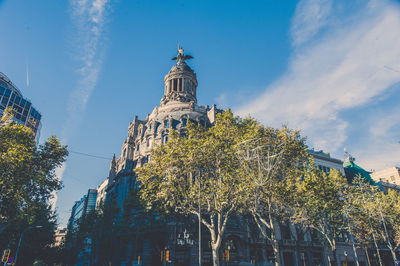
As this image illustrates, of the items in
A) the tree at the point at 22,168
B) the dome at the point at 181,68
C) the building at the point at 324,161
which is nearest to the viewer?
the tree at the point at 22,168

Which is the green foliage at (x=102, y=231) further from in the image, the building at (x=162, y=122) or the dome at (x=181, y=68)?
the dome at (x=181, y=68)

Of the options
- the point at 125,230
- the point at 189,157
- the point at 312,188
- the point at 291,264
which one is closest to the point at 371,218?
the point at 291,264

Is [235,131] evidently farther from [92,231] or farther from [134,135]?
[134,135]

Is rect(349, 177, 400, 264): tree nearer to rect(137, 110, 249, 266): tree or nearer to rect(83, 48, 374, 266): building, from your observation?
rect(83, 48, 374, 266): building

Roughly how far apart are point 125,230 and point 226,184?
19.6 meters

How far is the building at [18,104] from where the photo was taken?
57881mm

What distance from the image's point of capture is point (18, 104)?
201ft

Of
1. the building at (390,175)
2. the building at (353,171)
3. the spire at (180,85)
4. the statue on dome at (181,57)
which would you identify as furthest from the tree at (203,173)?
the building at (390,175)

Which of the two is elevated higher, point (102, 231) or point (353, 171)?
point (353, 171)

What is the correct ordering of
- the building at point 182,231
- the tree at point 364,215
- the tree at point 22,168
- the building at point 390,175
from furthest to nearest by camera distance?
1. the building at point 390,175
2. the tree at point 364,215
3. the building at point 182,231
4. the tree at point 22,168

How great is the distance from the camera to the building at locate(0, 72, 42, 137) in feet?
190

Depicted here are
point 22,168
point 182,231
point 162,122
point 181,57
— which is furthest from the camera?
point 181,57

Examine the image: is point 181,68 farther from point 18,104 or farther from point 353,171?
point 353,171

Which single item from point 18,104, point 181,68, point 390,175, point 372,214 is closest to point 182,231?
point 372,214
